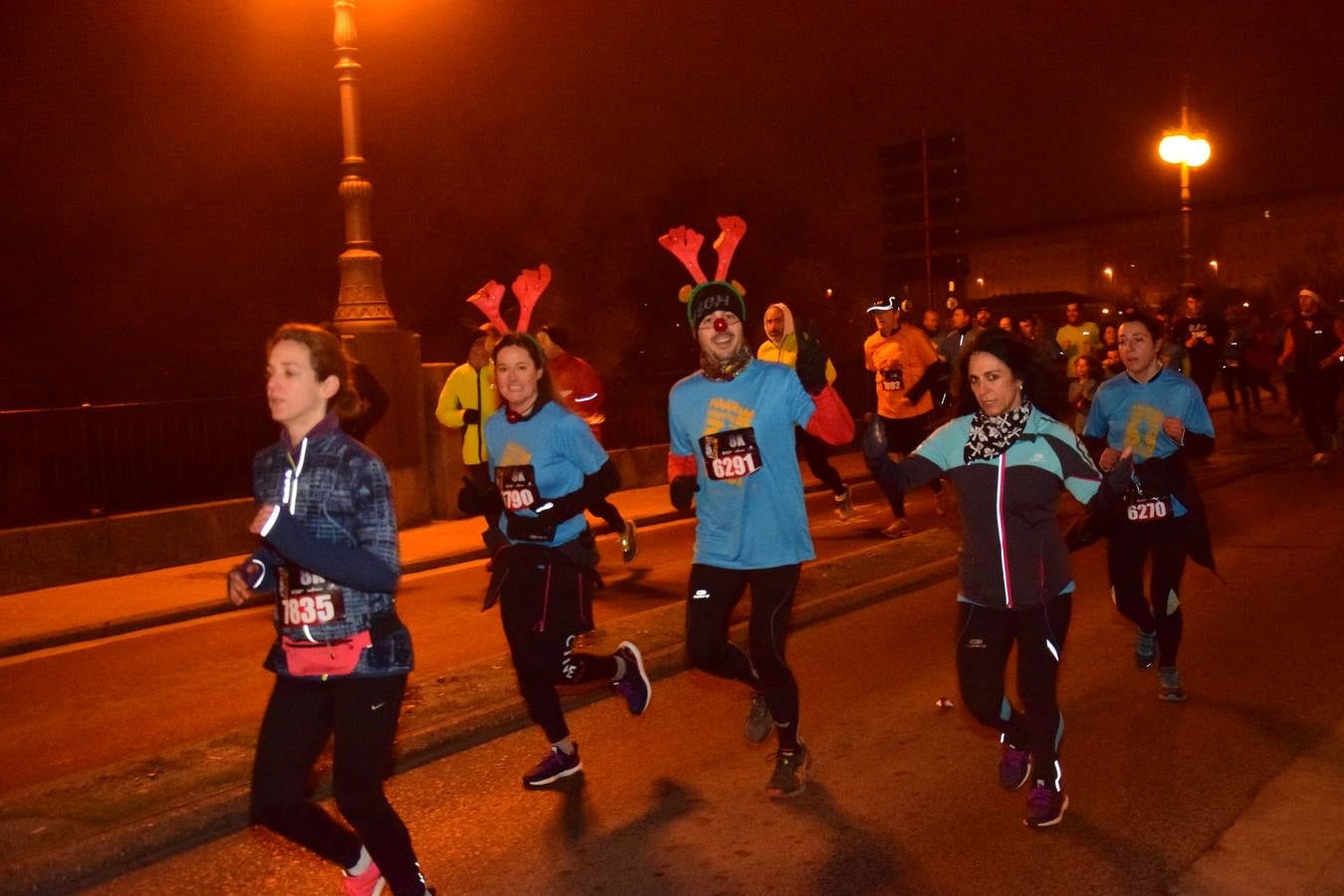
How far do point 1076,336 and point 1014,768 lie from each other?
1448 cm

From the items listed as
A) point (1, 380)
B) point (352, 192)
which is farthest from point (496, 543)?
point (1, 380)

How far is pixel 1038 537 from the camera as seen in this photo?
15.8 feet

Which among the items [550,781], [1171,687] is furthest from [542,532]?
[1171,687]

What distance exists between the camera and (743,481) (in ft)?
17.1

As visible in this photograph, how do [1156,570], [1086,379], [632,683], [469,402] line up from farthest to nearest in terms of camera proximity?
[1086,379]
[469,402]
[1156,570]
[632,683]

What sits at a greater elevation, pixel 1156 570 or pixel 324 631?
pixel 324 631

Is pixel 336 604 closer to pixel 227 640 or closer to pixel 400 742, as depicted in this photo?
pixel 400 742

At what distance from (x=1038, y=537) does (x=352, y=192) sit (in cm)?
1023

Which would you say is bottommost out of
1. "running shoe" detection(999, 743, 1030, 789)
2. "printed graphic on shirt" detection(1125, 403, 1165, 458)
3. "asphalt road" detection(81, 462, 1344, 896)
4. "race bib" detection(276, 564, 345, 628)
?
"asphalt road" detection(81, 462, 1344, 896)

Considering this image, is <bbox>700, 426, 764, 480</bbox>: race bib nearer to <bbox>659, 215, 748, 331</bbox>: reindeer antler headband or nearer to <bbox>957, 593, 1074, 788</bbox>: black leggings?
<bbox>659, 215, 748, 331</bbox>: reindeer antler headband

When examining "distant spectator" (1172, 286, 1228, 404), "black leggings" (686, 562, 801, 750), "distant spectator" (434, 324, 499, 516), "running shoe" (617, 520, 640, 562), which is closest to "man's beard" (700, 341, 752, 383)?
"black leggings" (686, 562, 801, 750)

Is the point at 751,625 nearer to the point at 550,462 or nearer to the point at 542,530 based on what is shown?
the point at 542,530

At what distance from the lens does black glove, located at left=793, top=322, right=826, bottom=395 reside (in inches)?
207

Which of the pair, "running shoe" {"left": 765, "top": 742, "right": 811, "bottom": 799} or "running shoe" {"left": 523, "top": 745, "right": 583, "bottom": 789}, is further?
"running shoe" {"left": 523, "top": 745, "right": 583, "bottom": 789}
